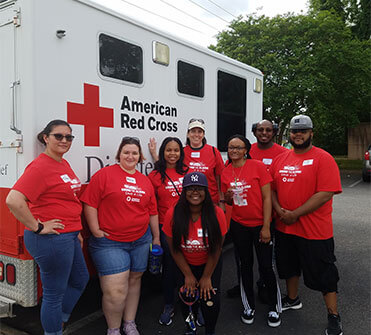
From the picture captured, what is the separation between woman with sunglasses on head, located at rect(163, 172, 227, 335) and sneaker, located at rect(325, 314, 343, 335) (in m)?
1.03

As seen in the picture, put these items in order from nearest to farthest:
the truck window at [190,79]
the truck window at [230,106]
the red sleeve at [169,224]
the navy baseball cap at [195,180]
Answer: the navy baseball cap at [195,180] → the red sleeve at [169,224] → the truck window at [190,79] → the truck window at [230,106]

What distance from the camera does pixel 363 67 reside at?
14922mm

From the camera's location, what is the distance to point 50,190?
229 cm

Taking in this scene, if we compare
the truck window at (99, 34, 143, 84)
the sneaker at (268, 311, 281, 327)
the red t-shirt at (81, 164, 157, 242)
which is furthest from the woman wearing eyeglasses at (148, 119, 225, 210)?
the sneaker at (268, 311, 281, 327)

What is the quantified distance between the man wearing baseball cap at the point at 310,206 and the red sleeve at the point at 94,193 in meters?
1.51

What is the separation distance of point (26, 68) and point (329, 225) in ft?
8.72

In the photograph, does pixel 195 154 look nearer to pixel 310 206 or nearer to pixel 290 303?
pixel 310 206

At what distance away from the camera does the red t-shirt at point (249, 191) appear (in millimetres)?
3027

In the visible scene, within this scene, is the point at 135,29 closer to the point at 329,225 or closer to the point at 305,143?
the point at 305,143

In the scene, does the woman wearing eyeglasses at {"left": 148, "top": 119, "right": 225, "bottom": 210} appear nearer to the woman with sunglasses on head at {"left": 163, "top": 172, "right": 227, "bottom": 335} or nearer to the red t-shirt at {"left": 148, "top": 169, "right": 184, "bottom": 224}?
the red t-shirt at {"left": 148, "top": 169, "right": 184, "bottom": 224}

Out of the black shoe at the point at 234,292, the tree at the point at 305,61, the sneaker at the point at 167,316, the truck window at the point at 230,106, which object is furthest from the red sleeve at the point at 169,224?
the tree at the point at 305,61

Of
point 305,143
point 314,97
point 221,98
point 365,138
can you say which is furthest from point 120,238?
point 365,138

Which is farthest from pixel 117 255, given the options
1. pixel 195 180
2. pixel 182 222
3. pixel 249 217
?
pixel 249 217

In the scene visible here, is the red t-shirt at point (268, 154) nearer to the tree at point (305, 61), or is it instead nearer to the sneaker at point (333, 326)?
the sneaker at point (333, 326)
